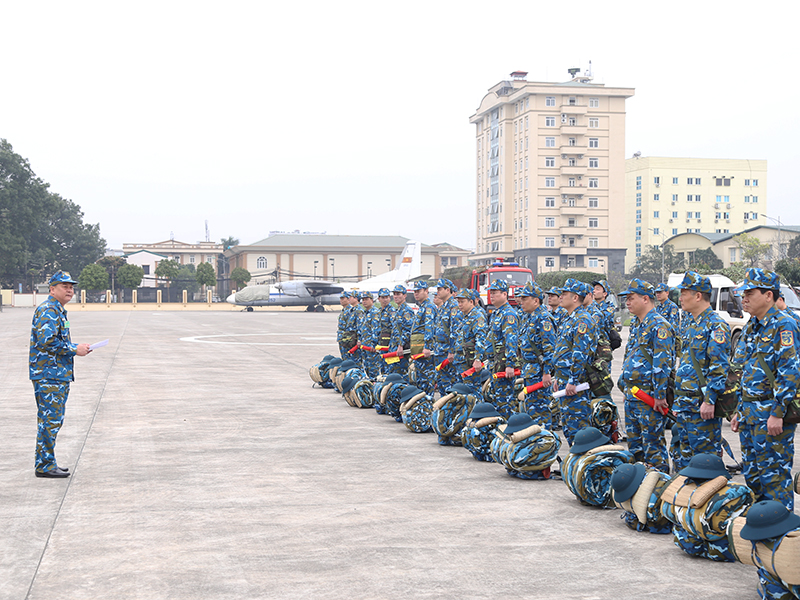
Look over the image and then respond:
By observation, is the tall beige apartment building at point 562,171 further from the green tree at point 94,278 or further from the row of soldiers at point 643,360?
the row of soldiers at point 643,360

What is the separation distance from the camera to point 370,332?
1454 cm

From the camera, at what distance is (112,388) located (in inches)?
608

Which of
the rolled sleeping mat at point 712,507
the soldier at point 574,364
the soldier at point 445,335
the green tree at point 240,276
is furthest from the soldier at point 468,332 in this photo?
the green tree at point 240,276

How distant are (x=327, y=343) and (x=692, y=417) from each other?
2148 cm

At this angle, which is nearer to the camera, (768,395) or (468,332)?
(768,395)

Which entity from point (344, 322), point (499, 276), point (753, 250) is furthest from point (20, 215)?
point (344, 322)

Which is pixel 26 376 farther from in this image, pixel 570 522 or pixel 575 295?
pixel 570 522

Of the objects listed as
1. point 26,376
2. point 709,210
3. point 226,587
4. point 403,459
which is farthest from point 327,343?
point 709,210

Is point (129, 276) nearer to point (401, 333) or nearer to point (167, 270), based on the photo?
point (167, 270)

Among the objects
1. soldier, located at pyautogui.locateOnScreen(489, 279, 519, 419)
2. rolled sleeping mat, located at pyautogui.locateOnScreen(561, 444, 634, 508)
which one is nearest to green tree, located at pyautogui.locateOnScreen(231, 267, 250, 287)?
soldier, located at pyautogui.locateOnScreen(489, 279, 519, 419)

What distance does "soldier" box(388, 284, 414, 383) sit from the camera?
44.4ft

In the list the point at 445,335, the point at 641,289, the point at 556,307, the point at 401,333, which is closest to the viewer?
the point at 641,289

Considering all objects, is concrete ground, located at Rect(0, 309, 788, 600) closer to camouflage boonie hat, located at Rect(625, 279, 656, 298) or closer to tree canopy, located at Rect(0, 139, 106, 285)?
camouflage boonie hat, located at Rect(625, 279, 656, 298)

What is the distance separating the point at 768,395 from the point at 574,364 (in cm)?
283
